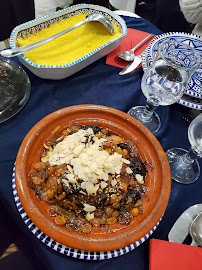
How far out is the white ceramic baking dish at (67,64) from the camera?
0.87 m

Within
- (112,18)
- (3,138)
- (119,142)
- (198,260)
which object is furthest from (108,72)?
(198,260)

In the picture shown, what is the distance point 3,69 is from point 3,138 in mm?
291

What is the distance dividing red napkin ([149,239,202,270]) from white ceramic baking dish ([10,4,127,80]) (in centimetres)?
69

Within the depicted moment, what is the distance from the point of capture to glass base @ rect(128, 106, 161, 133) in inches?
34.9

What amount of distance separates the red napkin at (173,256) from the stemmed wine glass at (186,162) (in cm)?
23

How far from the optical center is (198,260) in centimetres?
57

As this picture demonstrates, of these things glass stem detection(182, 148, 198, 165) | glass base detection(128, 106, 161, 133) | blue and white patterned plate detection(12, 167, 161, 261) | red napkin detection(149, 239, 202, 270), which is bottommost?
red napkin detection(149, 239, 202, 270)

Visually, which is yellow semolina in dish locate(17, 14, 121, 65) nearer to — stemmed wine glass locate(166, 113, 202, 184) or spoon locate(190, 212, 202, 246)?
stemmed wine glass locate(166, 113, 202, 184)

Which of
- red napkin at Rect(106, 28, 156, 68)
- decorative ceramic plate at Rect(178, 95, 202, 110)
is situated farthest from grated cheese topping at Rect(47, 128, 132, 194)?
red napkin at Rect(106, 28, 156, 68)

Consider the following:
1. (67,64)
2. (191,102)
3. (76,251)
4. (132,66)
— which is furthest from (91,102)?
(76,251)

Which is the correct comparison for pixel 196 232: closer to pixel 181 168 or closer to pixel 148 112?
pixel 181 168

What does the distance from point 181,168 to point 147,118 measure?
0.78 feet

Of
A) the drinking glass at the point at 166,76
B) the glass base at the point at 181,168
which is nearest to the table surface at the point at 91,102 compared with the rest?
the glass base at the point at 181,168

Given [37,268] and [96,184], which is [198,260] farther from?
[37,268]
